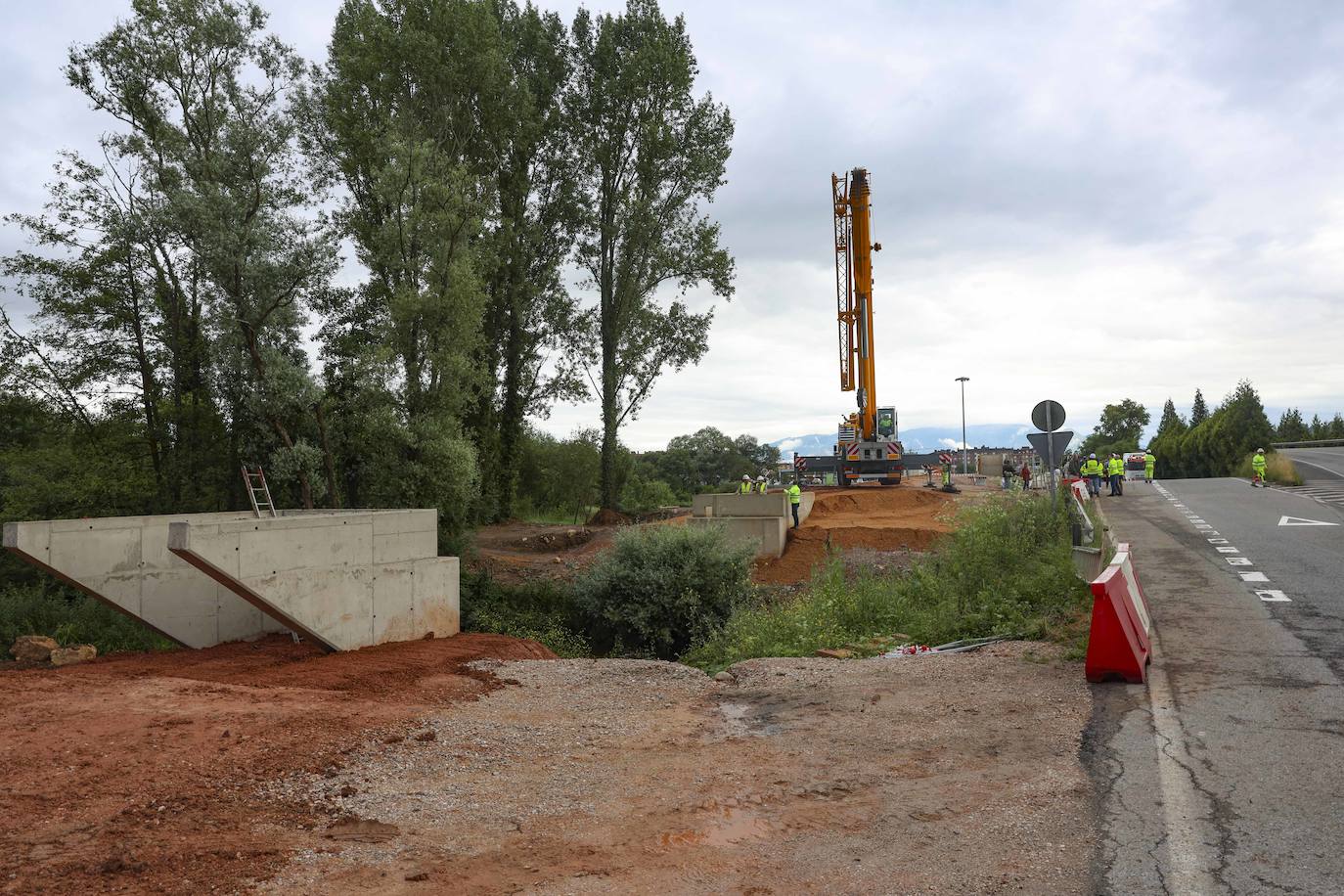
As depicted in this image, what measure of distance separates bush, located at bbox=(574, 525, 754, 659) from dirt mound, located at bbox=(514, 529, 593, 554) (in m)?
10.7

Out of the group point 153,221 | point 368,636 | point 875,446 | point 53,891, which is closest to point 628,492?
point 875,446

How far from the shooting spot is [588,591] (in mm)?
17641

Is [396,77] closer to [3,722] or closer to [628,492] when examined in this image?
[3,722]

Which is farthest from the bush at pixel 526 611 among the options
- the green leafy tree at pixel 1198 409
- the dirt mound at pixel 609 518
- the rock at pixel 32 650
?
the green leafy tree at pixel 1198 409

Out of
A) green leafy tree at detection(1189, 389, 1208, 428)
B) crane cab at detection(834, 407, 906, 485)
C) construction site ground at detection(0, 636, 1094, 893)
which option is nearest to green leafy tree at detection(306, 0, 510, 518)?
construction site ground at detection(0, 636, 1094, 893)

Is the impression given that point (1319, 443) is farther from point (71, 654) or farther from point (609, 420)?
point (71, 654)

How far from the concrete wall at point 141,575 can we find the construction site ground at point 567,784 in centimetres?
312

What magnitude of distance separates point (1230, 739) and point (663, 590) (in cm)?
1194

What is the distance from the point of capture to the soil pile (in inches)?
923

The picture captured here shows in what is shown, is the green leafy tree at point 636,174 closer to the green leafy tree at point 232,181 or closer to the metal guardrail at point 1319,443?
the green leafy tree at point 232,181

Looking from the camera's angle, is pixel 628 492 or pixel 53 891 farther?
pixel 628 492

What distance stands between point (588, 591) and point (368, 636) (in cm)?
545

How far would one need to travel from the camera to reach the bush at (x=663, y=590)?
666 inches

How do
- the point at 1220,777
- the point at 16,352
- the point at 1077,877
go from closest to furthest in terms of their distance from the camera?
1. the point at 1077,877
2. the point at 1220,777
3. the point at 16,352
